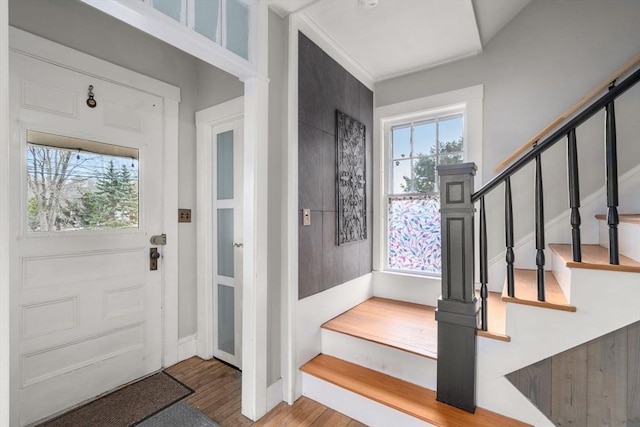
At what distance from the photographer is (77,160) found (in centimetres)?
190

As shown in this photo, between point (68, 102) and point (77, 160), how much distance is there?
37 centimetres

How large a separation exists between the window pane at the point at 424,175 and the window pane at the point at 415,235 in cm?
11

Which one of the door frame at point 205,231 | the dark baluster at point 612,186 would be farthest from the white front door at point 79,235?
the dark baluster at point 612,186

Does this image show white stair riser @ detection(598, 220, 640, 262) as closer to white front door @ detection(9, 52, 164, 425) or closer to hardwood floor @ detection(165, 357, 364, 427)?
hardwood floor @ detection(165, 357, 364, 427)

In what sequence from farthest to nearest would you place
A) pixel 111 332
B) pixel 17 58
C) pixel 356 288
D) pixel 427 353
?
pixel 356 288
pixel 111 332
pixel 427 353
pixel 17 58

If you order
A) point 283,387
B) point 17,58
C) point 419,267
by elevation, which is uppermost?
point 17,58

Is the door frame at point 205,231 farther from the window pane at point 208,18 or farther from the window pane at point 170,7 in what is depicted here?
the window pane at point 170,7

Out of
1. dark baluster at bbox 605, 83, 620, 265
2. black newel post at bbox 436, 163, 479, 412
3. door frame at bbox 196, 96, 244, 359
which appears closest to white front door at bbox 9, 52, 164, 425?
door frame at bbox 196, 96, 244, 359

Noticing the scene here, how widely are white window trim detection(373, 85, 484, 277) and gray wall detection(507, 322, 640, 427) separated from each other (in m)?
1.31

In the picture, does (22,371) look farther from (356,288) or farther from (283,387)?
(356,288)

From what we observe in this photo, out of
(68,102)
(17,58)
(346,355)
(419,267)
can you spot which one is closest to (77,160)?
(68,102)

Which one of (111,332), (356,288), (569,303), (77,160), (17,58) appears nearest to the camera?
(569,303)

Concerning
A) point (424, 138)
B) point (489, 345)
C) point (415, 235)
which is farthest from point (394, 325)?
point (424, 138)

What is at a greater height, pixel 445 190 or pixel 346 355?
pixel 445 190
